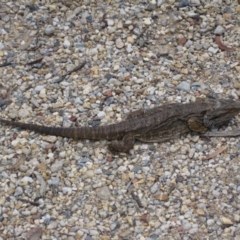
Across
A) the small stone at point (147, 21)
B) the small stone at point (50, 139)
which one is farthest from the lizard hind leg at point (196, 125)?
the small stone at point (147, 21)

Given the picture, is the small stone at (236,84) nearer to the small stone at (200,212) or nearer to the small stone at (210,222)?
the small stone at (200,212)

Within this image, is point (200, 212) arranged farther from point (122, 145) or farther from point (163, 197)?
point (122, 145)

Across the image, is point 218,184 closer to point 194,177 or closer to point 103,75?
point 194,177

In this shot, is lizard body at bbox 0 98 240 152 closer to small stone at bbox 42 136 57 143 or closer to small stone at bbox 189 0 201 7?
small stone at bbox 42 136 57 143

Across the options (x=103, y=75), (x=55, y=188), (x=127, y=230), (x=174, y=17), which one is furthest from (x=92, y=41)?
(x=127, y=230)

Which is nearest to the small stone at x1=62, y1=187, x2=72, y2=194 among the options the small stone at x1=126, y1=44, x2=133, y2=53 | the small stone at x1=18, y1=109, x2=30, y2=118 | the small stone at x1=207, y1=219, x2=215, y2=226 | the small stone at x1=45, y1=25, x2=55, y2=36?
the small stone at x1=18, y1=109, x2=30, y2=118

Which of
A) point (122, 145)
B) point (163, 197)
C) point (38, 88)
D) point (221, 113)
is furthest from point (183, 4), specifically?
point (163, 197)
